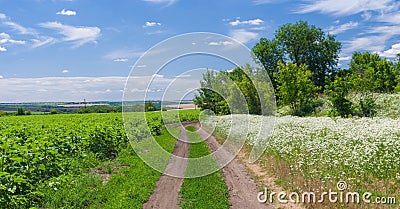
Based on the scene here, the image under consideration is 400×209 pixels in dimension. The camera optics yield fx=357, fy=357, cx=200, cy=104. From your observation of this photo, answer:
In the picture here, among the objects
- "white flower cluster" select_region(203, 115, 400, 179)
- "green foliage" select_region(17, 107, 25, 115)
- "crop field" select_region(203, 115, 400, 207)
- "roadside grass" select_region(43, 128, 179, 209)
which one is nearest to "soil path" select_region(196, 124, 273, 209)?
"crop field" select_region(203, 115, 400, 207)

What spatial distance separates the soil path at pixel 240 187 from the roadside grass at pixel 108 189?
3064 mm

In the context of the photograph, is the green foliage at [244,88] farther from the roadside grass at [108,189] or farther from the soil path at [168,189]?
the roadside grass at [108,189]

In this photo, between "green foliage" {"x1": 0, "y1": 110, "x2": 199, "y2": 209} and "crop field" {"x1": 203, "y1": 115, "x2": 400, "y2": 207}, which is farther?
"crop field" {"x1": 203, "y1": 115, "x2": 400, "y2": 207}

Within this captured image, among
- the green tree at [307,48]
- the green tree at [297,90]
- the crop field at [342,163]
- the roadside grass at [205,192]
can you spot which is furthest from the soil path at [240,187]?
the green tree at [307,48]

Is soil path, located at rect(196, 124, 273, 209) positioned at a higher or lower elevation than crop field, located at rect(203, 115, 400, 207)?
lower

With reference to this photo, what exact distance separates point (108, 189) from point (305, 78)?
142 feet

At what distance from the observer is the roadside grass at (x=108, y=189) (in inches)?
443

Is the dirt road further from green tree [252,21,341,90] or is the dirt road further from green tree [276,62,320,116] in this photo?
green tree [252,21,341,90]

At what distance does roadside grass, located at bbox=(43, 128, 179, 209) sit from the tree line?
714cm

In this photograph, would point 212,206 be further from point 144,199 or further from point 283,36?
point 283,36

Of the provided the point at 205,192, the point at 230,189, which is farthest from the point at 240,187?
the point at 205,192

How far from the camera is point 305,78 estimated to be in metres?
51.7

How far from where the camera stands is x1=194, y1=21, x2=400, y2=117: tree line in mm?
30288

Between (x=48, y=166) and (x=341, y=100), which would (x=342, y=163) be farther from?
(x=341, y=100)
